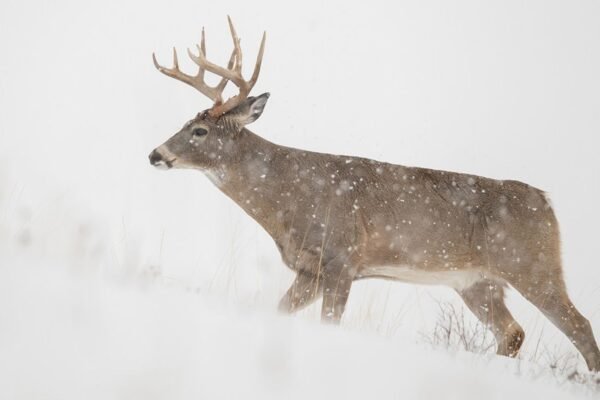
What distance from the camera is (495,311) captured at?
27.7ft

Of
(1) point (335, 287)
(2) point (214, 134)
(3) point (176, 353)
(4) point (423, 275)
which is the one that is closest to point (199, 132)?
(2) point (214, 134)

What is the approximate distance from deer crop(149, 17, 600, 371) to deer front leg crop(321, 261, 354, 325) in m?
0.03

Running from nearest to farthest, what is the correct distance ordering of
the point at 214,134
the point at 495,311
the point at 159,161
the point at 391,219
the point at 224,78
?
1. the point at 391,219
2. the point at 159,161
3. the point at 214,134
4. the point at 495,311
5. the point at 224,78

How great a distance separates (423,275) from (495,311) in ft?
2.98

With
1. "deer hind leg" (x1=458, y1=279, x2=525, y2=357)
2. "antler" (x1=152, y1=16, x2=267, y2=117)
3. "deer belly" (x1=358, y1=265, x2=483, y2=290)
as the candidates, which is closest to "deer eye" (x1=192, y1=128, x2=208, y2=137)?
"antler" (x1=152, y1=16, x2=267, y2=117)

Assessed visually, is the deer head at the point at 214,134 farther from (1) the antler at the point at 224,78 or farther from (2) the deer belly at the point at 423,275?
(2) the deer belly at the point at 423,275

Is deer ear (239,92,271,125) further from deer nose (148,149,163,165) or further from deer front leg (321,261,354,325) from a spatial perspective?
deer front leg (321,261,354,325)

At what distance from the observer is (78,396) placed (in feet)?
8.71

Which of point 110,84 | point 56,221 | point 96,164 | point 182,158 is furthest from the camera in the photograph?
point 110,84

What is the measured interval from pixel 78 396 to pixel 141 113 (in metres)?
3.41

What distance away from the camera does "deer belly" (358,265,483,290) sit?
7934 millimetres

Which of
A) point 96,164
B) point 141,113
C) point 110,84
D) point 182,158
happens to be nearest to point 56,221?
point 141,113

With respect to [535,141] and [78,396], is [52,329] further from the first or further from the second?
[535,141]

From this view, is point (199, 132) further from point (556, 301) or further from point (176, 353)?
point (176, 353)
